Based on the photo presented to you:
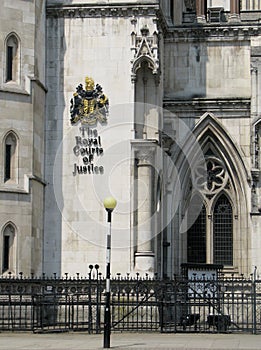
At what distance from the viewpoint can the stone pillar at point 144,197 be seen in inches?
1416

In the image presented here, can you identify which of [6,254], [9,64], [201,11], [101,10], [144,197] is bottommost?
[6,254]

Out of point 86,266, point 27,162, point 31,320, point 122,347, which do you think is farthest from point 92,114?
point 122,347

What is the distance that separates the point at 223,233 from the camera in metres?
41.0

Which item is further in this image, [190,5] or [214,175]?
[190,5]

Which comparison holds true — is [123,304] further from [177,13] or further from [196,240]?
[177,13]

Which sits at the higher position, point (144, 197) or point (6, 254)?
point (144, 197)

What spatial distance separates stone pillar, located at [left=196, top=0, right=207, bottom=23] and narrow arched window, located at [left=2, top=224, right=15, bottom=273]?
44.4ft

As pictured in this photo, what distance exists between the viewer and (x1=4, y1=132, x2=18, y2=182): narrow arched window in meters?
34.9

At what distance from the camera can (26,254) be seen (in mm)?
34719

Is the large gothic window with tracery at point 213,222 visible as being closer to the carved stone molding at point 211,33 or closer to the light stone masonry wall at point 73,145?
the carved stone molding at point 211,33

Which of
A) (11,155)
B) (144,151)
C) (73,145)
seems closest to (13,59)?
(11,155)

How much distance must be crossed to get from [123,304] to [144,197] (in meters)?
5.54

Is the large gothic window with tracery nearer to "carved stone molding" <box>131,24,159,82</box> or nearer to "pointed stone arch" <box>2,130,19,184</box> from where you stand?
"carved stone molding" <box>131,24,159,82</box>

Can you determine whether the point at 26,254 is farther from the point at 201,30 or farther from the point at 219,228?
the point at 201,30
